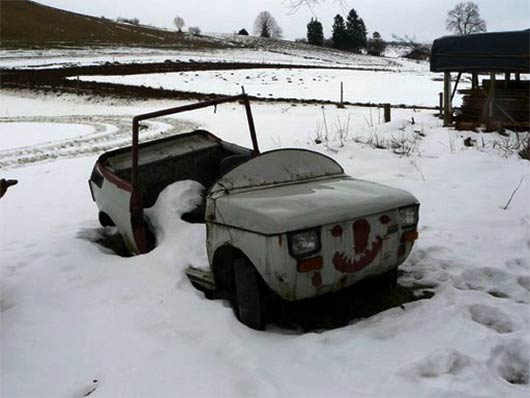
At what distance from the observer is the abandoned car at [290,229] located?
3.21 metres

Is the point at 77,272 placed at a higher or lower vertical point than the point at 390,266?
lower

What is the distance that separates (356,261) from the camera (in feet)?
11.2

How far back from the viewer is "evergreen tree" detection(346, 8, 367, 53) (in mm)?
82750

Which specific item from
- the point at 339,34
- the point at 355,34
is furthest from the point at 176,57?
the point at 355,34

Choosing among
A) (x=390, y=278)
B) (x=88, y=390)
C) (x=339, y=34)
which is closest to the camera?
(x=88, y=390)

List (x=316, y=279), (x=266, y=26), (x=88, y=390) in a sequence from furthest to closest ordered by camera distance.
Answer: (x=266, y=26) < (x=316, y=279) < (x=88, y=390)

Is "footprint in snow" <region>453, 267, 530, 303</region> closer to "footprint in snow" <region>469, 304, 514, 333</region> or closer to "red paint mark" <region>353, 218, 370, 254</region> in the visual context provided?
"footprint in snow" <region>469, 304, 514, 333</region>

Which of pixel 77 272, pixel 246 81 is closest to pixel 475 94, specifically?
pixel 77 272

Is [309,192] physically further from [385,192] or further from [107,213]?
[107,213]

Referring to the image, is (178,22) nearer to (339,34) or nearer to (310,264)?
(339,34)

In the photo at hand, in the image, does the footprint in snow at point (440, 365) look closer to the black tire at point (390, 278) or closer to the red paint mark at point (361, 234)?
the red paint mark at point (361, 234)

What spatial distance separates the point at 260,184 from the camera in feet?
13.1

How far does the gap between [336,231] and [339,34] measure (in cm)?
8707

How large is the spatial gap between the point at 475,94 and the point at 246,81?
23.2 metres
